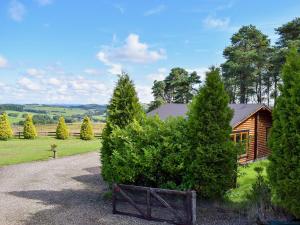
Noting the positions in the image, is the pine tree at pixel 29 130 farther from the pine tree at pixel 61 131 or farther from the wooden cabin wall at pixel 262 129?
the wooden cabin wall at pixel 262 129

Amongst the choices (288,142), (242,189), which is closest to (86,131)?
(242,189)

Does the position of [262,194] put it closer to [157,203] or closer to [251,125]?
[157,203]

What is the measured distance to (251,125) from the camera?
2698 cm

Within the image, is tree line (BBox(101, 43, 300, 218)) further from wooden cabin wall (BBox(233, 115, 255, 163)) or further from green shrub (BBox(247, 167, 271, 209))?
wooden cabin wall (BBox(233, 115, 255, 163))

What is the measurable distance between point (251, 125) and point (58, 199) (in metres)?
17.3

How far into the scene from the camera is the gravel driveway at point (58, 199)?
12148 millimetres

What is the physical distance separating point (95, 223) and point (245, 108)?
1799 centimetres

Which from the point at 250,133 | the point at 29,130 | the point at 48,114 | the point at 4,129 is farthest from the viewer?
the point at 48,114

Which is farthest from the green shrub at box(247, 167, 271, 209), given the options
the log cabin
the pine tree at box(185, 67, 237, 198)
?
the log cabin

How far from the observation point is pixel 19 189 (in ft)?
58.1

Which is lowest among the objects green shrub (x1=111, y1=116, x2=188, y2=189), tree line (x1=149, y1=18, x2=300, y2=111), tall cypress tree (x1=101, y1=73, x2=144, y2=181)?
green shrub (x1=111, y1=116, x2=188, y2=189)

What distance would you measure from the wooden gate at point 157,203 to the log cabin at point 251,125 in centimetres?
1230

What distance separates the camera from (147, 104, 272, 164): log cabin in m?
24.8

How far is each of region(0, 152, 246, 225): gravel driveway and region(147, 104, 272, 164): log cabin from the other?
8.47m
